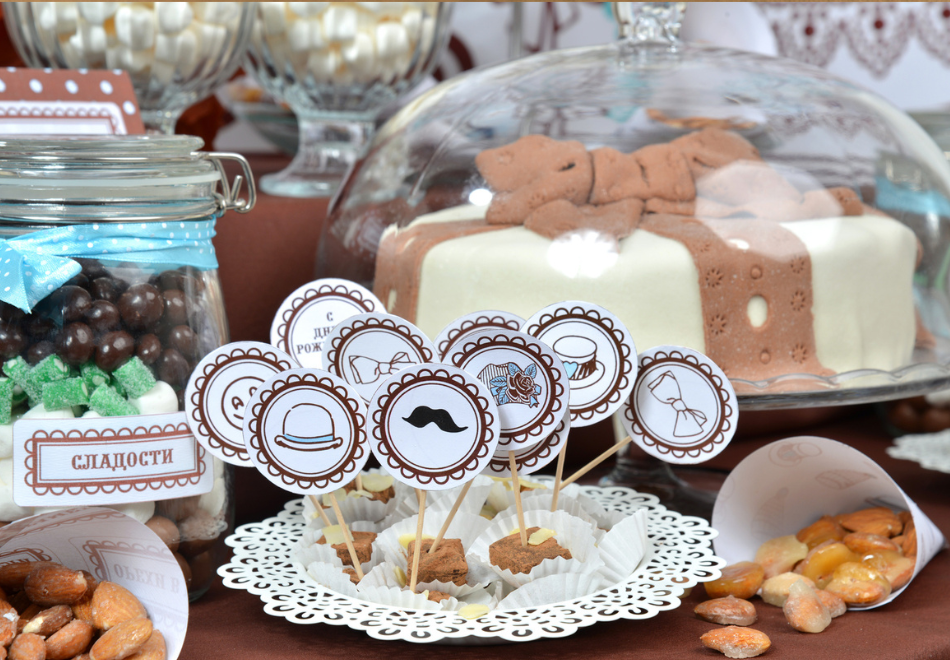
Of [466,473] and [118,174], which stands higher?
[118,174]

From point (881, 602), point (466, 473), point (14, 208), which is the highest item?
point (14, 208)

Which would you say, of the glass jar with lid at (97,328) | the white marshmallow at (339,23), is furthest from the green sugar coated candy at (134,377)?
the white marshmallow at (339,23)

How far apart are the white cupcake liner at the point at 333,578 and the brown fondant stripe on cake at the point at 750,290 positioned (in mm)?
272

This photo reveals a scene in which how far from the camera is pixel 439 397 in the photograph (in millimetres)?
489

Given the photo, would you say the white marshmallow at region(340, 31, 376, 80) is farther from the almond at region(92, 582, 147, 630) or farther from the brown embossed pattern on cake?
the almond at region(92, 582, 147, 630)

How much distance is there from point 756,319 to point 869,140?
215 millimetres

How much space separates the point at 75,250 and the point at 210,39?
362mm

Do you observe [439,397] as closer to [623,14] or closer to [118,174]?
[118,174]

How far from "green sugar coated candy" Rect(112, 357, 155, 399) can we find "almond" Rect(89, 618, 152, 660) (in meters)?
0.13

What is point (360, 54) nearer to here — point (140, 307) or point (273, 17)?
point (273, 17)

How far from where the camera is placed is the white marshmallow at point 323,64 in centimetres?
91

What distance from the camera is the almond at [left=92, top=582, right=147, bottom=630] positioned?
1.59 feet

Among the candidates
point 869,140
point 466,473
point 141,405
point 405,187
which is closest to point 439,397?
point 466,473

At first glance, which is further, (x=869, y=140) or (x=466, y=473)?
(x=869, y=140)
